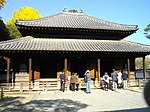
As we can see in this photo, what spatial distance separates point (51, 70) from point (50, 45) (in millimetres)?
2793

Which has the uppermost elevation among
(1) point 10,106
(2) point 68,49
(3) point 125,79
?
(2) point 68,49

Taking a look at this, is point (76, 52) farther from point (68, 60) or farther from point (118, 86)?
point (118, 86)

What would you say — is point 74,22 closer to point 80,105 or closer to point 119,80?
point 119,80

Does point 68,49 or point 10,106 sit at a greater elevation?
point 68,49

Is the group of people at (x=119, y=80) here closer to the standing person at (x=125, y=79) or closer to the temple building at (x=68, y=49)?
the standing person at (x=125, y=79)

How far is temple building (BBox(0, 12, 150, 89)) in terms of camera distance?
19088mm

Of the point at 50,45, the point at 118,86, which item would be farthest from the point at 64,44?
the point at 118,86

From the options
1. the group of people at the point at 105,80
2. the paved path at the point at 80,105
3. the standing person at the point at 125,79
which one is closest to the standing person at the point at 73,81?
the group of people at the point at 105,80

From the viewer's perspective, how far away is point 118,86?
19953 mm

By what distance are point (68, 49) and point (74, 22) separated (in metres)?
5.51

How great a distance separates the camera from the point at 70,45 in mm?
20156

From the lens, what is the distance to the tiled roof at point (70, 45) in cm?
1870

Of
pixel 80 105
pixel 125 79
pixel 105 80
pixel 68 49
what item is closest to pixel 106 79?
pixel 105 80

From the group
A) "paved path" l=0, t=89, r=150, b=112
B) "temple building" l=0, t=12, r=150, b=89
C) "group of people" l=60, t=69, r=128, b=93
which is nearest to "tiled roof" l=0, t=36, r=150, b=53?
"temple building" l=0, t=12, r=150, b=89
